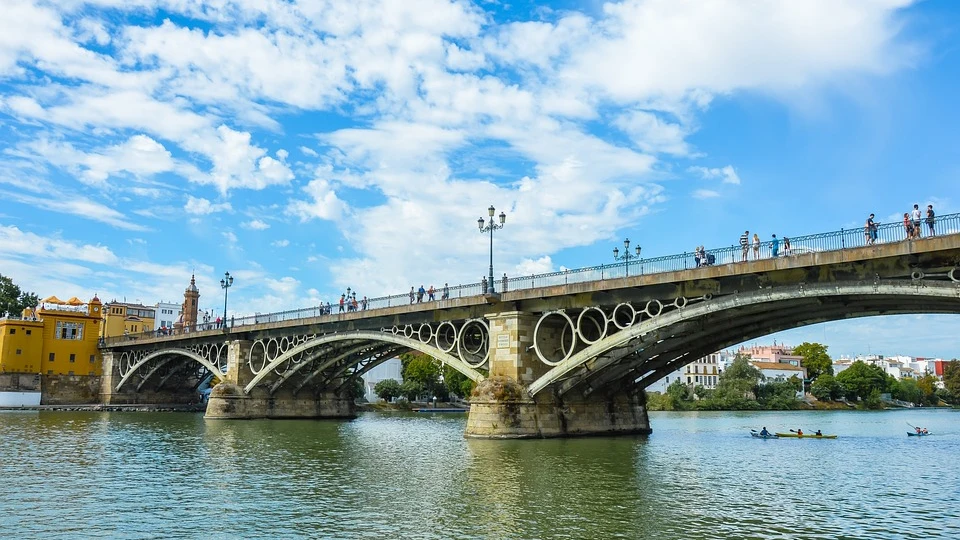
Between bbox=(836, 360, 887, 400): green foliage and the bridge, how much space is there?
88.4 m

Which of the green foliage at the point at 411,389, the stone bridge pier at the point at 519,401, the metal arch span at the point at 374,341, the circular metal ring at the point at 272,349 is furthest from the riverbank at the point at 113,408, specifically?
the stone bridge pier at the point at 519,401

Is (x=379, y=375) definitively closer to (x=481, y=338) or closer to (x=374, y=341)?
(x=374, y=341)

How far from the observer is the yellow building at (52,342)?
7312cm

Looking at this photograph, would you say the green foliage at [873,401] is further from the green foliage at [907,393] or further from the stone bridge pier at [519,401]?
the stone bridge pier at [519,401]

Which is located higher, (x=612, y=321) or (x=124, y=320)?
(x=124, y=320)

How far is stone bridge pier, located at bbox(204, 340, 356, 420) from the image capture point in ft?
179

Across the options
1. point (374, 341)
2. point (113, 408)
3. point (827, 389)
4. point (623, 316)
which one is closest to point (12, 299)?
point (113, 408)

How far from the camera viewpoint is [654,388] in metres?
116

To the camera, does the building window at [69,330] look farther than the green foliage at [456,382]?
No

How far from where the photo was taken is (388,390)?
8656cm

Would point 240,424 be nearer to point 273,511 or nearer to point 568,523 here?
point 273,511

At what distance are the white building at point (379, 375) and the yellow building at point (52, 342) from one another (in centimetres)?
2830

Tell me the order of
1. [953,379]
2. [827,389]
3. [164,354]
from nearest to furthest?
[164,354]
[827,389]
[953,379]

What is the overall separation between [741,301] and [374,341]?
80.3 ft
